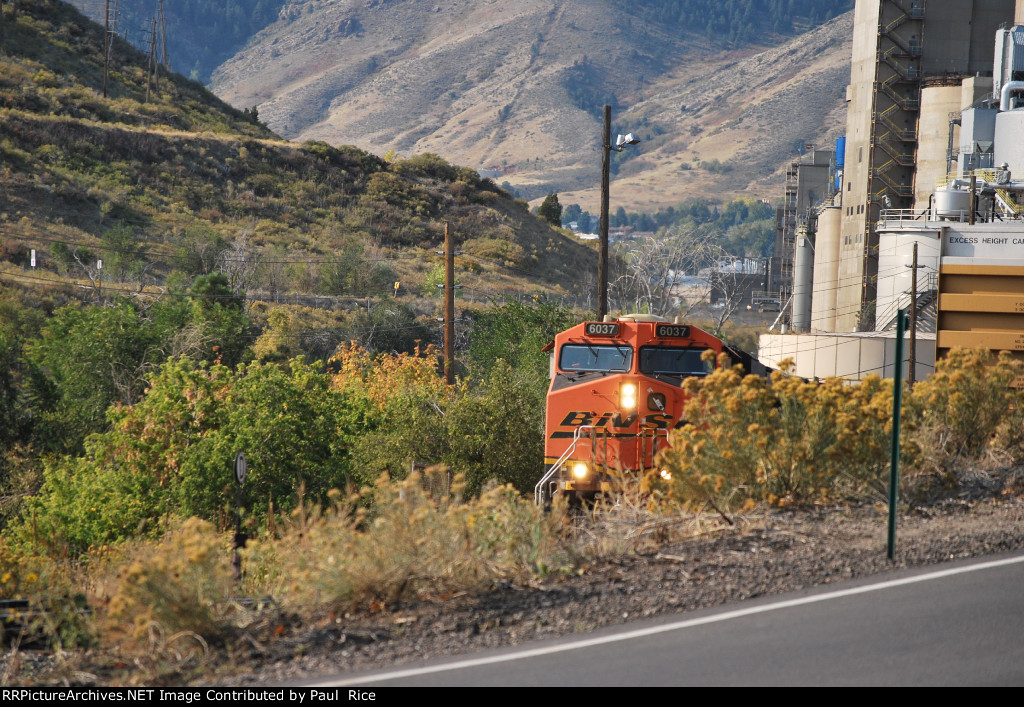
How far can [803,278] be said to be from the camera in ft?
268

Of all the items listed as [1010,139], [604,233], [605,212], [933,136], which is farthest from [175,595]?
[933,136]

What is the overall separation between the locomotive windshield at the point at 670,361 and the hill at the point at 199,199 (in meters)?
34.5

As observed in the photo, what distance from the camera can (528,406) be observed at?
922 inches

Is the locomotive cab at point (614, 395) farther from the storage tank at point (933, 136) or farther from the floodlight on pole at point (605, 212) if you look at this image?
the storage tank at point (933, 136)

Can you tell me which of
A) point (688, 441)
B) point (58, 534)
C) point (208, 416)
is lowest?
point (58, 534)

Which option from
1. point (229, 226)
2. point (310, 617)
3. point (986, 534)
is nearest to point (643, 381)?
point (986, 534)

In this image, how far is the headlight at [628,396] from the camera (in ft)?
52.5

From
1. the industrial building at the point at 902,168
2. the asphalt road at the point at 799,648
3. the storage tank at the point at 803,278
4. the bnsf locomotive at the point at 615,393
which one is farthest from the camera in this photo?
the storage tank at the point at 803,278

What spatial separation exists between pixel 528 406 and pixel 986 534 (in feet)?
46.9

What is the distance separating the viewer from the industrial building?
39406mm

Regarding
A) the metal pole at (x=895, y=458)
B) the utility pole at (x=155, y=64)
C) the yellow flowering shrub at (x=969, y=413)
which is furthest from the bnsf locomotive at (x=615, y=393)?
the utility pole at (x=155, y=64)

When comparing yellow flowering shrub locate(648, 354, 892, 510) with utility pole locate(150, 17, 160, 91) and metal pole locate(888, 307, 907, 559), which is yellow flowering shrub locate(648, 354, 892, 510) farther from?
utility pole locate(150, 17, 160, 91)

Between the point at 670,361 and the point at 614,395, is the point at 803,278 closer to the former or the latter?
the point at 670,361

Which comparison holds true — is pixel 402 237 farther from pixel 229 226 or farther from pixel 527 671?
pixel 527 671
